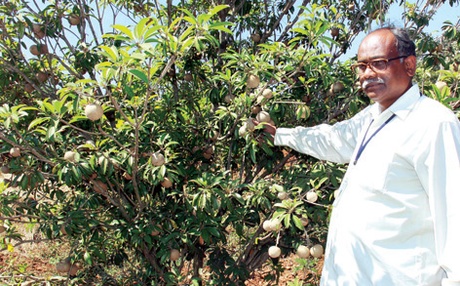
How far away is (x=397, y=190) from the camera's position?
1.42 metres

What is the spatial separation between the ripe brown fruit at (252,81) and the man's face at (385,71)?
109 centimetres

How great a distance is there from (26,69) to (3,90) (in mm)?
243

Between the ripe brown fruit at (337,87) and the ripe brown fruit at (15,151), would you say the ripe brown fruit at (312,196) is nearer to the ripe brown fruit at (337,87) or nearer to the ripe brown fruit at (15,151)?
the ripe brown fruit at (337,87)

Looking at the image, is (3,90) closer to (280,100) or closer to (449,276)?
(280,100)

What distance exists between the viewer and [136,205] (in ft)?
10.0

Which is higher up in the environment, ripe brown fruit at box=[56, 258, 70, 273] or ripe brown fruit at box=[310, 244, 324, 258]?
ripe brown fruit at box=[310, 244, 324, 258]

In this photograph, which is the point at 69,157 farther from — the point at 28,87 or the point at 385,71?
the point at 385,71

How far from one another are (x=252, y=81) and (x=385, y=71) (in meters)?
1.19

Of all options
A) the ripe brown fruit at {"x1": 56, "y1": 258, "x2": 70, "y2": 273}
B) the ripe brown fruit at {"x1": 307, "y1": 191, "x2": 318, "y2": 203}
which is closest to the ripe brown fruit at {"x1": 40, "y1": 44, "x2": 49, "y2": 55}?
the ripe brown fruit at {"x1": 56, "y1": 258, "x2": 70, "y2": 273}

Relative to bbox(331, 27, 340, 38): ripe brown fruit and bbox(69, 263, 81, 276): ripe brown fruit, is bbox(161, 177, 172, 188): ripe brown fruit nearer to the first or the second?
bbox(69, 263, 81, 276): ripe brown fruit

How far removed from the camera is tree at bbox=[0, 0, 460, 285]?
257 centimetres

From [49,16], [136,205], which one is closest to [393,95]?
[136,205]

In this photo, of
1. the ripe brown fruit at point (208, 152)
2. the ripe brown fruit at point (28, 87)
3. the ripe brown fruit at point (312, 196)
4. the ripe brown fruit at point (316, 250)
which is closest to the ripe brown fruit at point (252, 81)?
the ripe brown fruit at point (208, 152)

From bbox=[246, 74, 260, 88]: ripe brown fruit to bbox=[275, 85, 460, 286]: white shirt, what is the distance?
1.12 m
